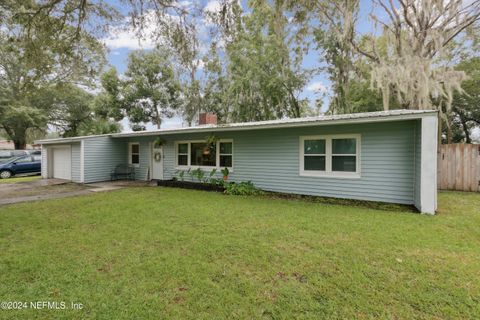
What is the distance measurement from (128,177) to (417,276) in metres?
12.8

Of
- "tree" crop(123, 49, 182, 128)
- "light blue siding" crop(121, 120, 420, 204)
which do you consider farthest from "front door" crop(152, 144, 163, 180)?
"tree" crop(123, 49, 182, 128)

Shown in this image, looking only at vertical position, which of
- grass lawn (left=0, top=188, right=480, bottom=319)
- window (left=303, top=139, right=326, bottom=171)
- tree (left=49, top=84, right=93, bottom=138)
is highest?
tree (left=49, top=84, right=93, bottom=138)

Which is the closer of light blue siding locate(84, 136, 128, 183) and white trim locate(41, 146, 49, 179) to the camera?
light blue siding locate(84, 136, 128, 183)

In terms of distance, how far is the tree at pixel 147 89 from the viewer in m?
20.9

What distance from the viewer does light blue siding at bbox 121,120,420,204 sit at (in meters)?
6.38

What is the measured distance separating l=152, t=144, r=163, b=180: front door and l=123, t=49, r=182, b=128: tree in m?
10.7

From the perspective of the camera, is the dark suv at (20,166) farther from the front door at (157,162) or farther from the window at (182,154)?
the window at (182,154)

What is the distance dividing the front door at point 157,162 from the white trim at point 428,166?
10190 mm

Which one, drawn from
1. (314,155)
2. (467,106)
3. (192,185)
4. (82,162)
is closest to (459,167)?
(314,155)

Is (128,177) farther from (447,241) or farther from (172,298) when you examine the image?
(447,241)

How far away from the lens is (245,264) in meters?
3.20

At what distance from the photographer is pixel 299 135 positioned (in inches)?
313

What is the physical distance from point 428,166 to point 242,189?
5223mm

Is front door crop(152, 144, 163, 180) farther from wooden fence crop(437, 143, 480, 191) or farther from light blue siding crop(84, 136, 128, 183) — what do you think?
wooden fence crop(437, 143, 480, 191)
